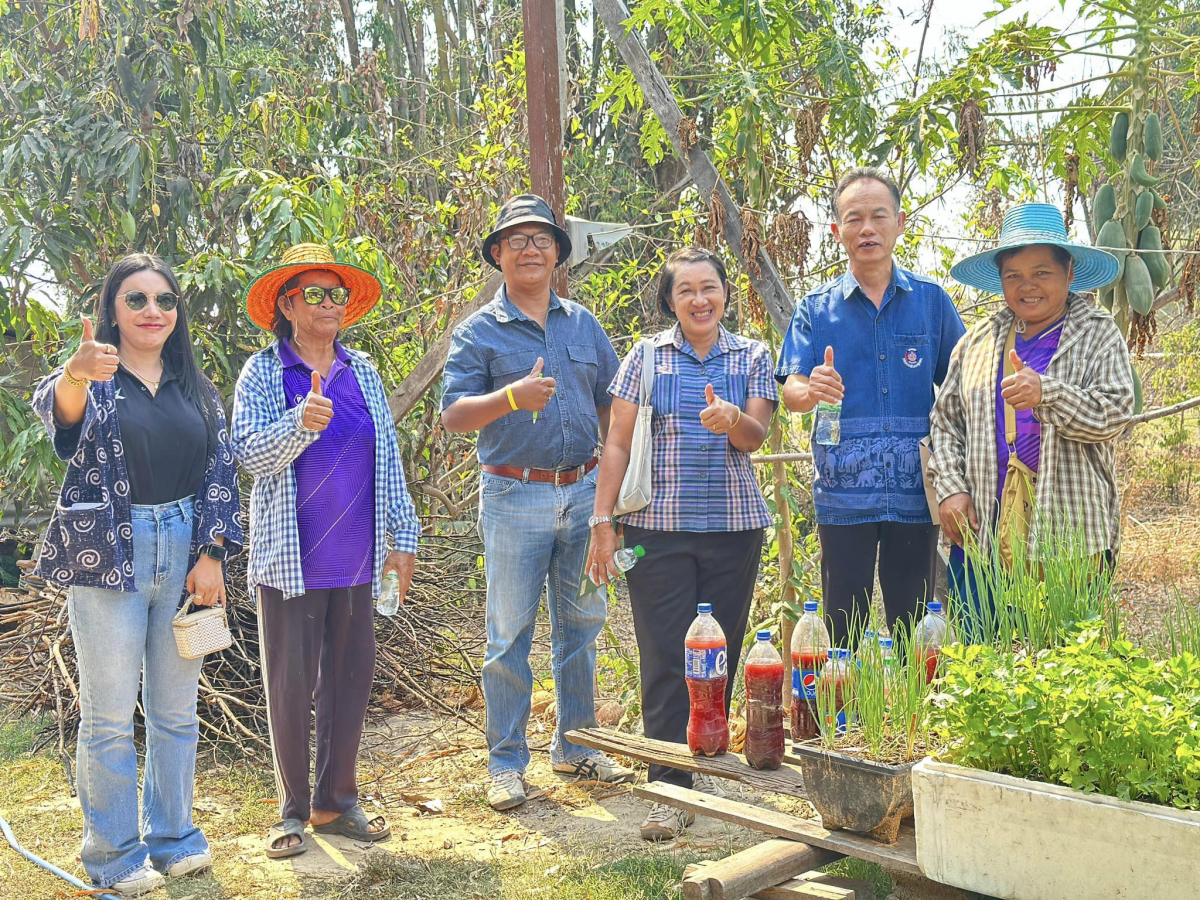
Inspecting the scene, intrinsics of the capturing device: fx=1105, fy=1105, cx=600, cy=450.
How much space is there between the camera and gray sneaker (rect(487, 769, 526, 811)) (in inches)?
180

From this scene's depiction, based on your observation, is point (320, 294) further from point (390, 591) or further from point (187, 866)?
point (187, 866)

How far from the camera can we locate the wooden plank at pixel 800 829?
2.83m

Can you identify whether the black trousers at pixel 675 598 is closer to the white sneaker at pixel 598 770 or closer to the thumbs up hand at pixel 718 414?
the thumbs up hand at pixel 718 414

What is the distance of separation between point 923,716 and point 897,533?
115 cm

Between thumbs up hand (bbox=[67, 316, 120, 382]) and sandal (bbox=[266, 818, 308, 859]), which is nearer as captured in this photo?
thumbs up hand (bbox=[67, 316, 120, 382])

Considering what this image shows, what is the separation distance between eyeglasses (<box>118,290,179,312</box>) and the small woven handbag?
3.34ft

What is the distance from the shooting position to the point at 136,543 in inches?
147

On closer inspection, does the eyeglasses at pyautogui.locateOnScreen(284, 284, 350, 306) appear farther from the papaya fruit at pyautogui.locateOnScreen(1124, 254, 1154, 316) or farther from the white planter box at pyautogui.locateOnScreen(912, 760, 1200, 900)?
the papaya fruit at pyautogui.locateOnScreen(1124, 254, 1154, 316)

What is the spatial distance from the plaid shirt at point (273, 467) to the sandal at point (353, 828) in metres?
0.89

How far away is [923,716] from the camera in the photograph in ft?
9.66

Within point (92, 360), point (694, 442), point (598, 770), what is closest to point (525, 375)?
point (694, 442)

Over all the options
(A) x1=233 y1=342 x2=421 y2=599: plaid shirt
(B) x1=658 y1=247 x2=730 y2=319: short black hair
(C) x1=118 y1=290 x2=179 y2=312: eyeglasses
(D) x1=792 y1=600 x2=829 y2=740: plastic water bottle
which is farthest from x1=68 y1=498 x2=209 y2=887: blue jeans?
(D) x1=792 y1=600 x2=829 y2=740: plastic water bottle

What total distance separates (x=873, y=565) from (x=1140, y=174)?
5.70ft

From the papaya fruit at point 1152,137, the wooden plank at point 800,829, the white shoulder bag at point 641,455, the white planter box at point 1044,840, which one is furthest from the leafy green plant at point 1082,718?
the papaya fruit at point 1152,137
